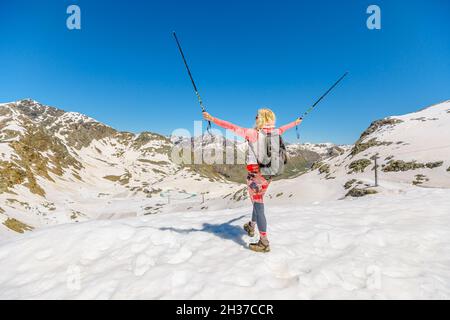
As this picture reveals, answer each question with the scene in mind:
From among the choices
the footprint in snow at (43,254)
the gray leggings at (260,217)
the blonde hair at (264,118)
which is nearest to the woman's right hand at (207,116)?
the blonde hair at (264,118)

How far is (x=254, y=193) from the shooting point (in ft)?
21.3

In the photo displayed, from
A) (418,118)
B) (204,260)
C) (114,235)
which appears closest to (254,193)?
(204,260)

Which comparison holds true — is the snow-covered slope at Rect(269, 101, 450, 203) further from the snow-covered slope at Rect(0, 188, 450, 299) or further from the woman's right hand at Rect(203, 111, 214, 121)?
the woman's right hand at Rect(203, 111, 214, 121)

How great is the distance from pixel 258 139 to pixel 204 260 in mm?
2921

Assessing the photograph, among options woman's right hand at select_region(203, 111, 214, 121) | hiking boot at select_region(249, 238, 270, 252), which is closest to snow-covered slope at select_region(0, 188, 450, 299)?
hiking boot at select_region(249, 238, 270, 252)

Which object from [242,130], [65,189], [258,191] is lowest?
[65,189]

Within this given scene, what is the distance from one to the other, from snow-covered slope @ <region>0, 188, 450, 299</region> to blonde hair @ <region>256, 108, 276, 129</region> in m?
2.96

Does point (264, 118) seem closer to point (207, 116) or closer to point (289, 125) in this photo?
point (289, 125)

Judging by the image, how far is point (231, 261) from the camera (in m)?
5.94

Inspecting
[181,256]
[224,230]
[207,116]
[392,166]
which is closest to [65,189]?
[392,166]

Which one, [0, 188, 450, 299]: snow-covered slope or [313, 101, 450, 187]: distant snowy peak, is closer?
[0, 188, 450, 299]: snow-covered slope

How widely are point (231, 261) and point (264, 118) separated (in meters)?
3.26

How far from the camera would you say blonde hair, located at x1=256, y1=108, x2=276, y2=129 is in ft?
21.0

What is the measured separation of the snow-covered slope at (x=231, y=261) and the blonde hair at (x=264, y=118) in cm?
296
